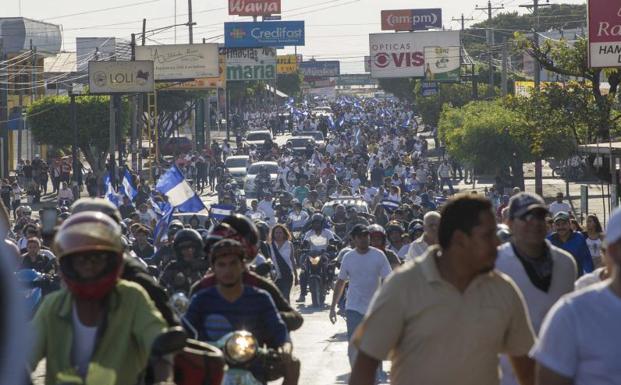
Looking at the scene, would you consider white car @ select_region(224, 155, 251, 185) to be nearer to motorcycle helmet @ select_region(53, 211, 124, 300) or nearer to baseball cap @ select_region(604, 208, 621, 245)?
motorcycle helmet @ select_region(53, 211, 124, 300)

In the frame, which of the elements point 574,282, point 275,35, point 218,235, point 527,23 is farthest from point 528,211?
point 527,23

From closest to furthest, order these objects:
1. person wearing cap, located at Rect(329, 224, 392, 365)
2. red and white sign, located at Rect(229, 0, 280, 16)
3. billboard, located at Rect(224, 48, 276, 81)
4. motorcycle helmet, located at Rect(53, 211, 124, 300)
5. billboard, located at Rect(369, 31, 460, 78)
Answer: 1. motorcycle helmet, located at Rect(53, 211, 124, 300)
2. person wearing cap, located at Rect(329, 224, 392, 365)
3. billboard, located at Rect(369, 31, 460, 78)
4. billboard, located at Rect(224, 48, 276, 81)
5. red and white sign, located at Rect(229, 0, 280, 16)

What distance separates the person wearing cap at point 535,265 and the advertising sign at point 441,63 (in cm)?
7758

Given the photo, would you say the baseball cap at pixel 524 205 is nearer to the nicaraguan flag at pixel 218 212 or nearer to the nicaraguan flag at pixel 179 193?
the nicaraguan flag at pixel 179 193

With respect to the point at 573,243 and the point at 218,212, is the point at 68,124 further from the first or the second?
the point at 573,243

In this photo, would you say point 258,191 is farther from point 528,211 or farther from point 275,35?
point 275,35

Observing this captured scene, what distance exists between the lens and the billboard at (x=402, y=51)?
86.9 m

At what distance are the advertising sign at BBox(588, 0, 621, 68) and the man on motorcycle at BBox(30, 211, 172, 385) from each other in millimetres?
19899

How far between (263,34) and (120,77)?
43.0m

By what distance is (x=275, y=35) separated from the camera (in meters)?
98.1

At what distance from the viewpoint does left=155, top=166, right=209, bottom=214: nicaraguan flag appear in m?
26.1

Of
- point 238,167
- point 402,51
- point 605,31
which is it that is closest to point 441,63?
point 402,51

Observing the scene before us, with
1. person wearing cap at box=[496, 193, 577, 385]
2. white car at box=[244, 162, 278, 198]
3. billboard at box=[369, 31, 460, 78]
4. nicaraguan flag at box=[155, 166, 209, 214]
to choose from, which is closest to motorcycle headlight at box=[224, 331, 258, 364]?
person wearing cap at box=[496, 193, 577, 385]

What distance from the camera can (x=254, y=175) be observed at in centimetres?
4922
